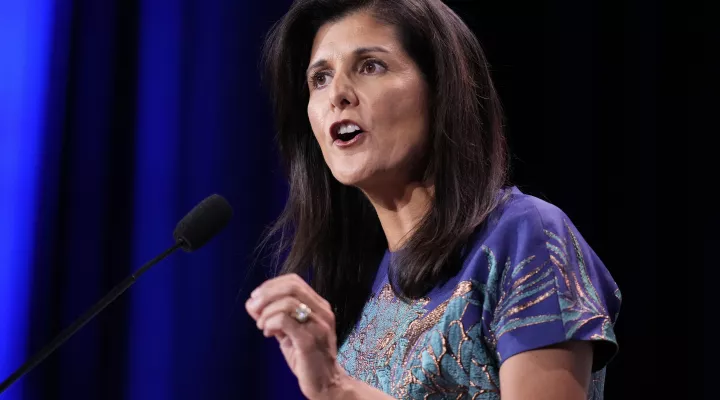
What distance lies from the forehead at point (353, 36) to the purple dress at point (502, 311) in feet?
1.23

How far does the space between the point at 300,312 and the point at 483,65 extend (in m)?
0.68

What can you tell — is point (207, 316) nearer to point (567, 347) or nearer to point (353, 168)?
point (353, 168)

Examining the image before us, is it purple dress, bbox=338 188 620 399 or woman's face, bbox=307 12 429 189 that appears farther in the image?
woman's face, bbox=307 12 429 189

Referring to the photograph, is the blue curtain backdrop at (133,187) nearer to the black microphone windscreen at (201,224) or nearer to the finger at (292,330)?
the black microphone windscreen at (201,224)

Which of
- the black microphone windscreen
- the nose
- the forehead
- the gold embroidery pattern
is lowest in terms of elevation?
the gold embroidery pattern

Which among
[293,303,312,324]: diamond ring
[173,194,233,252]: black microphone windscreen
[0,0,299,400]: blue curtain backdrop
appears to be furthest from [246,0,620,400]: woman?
[0,0,299,400]: blue curtain backdrop

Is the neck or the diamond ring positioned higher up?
the neck

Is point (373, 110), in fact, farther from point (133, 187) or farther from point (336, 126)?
point (133, 187)

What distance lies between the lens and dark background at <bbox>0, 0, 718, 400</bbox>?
1918 millimetres

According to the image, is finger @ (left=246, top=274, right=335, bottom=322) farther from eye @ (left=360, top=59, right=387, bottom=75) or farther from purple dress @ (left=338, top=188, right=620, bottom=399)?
eye @ (left=360, top=59, right=387, bottom=75)

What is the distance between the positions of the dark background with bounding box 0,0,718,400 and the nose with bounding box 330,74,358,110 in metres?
0.70

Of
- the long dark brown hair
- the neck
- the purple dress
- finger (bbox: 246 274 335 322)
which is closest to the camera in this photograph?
finger (bbox: 246 274 335 322)

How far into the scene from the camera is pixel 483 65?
154 centimetres

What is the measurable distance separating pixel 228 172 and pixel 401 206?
2.35 feet
